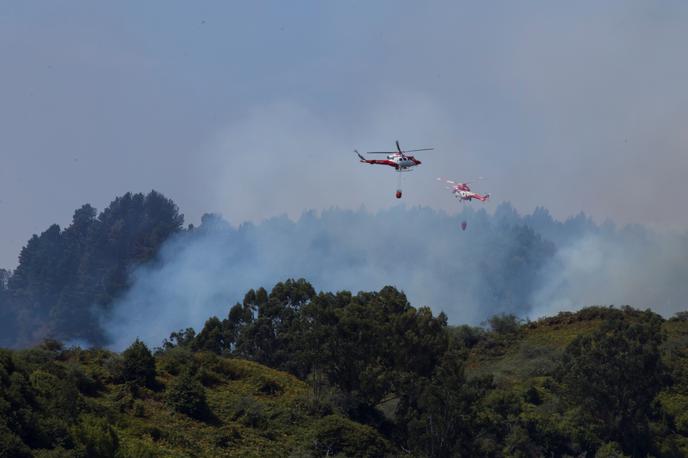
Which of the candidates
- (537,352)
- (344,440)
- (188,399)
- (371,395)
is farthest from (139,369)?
(537,352)

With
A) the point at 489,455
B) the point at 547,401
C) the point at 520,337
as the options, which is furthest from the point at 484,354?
the point at 489,455

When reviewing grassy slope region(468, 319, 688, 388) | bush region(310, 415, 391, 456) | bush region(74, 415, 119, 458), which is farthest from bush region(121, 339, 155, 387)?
grassy slope region(468, 319, 688, 388)

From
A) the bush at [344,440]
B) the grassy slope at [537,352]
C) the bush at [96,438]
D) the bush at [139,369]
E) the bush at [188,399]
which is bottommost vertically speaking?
the bush at [96,438]

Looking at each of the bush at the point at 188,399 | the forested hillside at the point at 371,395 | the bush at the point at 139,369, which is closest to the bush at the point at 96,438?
the forested hillside at the point at 371,395

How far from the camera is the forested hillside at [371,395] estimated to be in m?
66.2

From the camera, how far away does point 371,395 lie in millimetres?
76250

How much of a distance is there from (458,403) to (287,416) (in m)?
13.0

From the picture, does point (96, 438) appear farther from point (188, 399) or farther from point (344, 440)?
point (344, 440)

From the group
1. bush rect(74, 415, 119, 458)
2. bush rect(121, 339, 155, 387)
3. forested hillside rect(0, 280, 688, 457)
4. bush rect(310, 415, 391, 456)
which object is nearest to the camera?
bush rect(74, 415, 119, 458)

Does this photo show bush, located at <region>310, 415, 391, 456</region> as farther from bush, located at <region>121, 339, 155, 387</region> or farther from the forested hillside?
bush, located at <region>121, 339, 155, 387</region>

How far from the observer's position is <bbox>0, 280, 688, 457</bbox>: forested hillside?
66250mm

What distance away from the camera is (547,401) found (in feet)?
290

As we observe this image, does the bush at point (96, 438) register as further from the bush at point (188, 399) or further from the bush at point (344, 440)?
the bush at point (344, 440)

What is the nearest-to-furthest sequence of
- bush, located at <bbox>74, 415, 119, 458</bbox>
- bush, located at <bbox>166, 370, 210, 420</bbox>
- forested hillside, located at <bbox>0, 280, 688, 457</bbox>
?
bush, located at <bbox>74, 415, 119, 458</bbox>
forested hillside, located at <bbox>0, 280, 688, 457</bbox>
bush, located at <bbox>166, 370, 210, 420</bbox>
